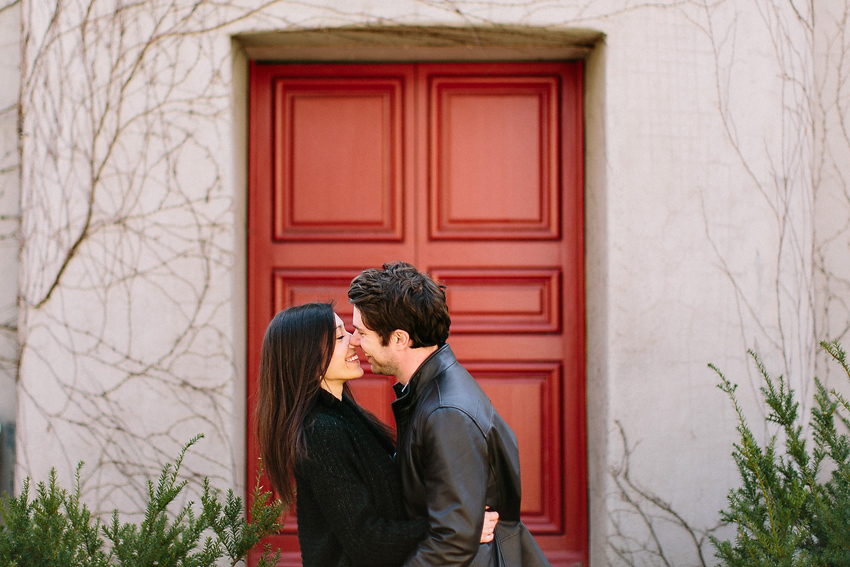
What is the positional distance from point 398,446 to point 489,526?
36cm

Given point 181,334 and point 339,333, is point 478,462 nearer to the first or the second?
point 339,333

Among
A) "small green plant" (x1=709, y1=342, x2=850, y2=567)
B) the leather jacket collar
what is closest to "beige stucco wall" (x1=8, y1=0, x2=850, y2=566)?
"small green plant" (x1=709, y1=342, x2=850, y2=567)

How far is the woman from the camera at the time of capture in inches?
72.8

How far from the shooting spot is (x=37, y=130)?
3.52m

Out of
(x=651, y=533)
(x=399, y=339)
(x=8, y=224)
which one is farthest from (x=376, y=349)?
(x=8, y=224)

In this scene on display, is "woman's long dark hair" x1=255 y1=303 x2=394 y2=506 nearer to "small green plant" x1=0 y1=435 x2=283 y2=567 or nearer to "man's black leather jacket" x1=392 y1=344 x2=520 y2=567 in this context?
"small green plant" x1=0 y1=435 x2=283 y2=567

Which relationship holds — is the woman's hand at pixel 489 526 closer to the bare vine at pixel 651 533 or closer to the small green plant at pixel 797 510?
the small green plant at pixel 797 510

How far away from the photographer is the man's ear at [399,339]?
6.63 ft

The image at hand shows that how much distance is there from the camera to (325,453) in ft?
6.22

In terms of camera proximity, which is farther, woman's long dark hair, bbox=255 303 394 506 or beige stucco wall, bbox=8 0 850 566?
beige stucco wall, bbox=8 0 850 566

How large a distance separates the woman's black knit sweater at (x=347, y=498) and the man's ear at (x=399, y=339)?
26 cm

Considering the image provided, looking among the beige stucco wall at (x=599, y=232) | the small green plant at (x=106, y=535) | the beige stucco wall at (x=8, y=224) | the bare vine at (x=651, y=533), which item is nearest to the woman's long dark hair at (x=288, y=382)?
the small green plant at (x=106, y=535)

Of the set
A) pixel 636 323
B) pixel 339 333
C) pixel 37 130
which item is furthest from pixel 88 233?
pixel 636 323

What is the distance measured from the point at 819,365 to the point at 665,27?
1.98 metres
